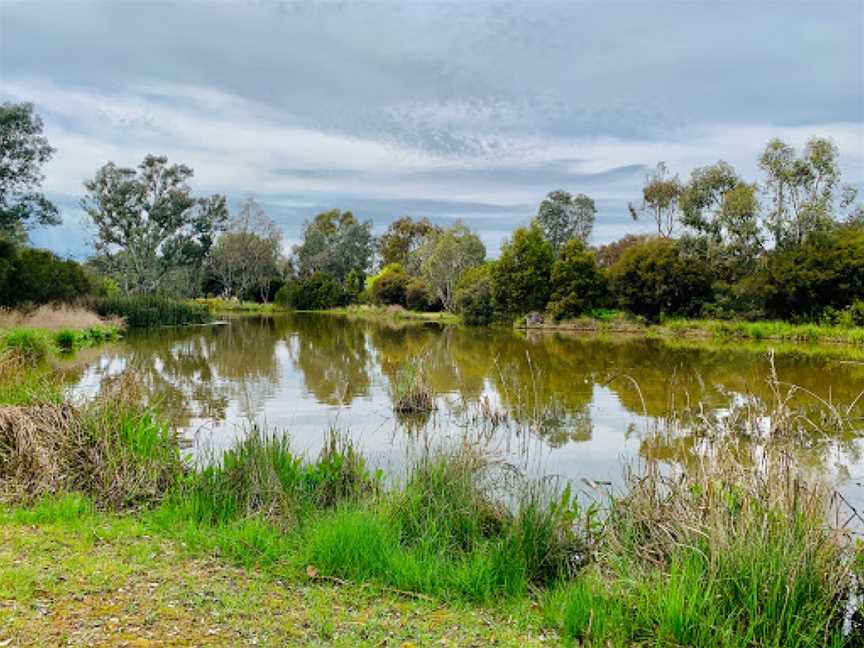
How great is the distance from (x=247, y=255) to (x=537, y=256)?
3403cm

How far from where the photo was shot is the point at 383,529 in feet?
14.8

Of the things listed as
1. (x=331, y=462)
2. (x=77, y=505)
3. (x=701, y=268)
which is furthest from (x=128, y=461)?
(x=701, y=268)

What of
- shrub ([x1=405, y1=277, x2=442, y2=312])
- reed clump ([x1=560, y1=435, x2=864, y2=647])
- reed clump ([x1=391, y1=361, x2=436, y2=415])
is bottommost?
reed clump ([x1=391, y1=361, x2=436, y2=415])

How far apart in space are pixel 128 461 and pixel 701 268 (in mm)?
34043

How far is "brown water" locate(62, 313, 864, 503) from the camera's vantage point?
838 cm

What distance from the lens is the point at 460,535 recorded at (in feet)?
15.7

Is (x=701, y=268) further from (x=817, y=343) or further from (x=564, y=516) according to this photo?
(x=564, y=516)

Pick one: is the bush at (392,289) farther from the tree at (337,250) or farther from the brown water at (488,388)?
the brown water at (488,388)

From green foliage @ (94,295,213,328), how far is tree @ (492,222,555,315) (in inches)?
781

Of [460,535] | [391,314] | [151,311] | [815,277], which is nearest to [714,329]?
[815,277]

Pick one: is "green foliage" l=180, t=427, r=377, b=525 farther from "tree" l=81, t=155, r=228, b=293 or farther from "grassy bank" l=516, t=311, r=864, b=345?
"tree" l=81, t=155, r=228, b=293

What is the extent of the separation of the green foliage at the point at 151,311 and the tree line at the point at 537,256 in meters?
1.44

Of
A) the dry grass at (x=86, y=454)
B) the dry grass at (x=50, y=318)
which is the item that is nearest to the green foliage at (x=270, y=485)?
the dry grass at (x=86, y=454)

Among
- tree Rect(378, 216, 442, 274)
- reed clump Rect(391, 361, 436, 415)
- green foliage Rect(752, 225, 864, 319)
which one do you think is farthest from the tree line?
reed clump Rect(391, 361, 436, 415)
